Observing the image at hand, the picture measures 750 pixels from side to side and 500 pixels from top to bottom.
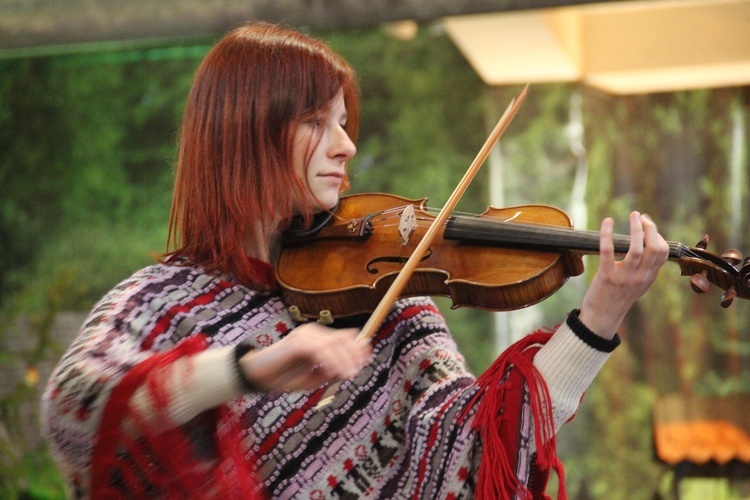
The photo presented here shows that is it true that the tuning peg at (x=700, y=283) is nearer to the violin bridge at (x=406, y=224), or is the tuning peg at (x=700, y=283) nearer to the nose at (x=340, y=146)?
the violin bridge at (x=406, y=224)

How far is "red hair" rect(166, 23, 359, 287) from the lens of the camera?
115 cm

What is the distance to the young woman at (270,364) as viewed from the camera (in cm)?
89

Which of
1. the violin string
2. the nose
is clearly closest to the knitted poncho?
→ the violin string

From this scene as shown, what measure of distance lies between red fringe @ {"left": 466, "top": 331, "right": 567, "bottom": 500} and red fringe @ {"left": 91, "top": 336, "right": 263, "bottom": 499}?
29cm

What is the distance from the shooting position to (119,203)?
319cm

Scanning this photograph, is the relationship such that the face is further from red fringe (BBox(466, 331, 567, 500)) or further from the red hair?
red fringe (BBox(466, 331, 567, 500))

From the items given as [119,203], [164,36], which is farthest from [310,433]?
[119,203]

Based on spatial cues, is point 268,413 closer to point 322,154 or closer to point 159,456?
point 159,456

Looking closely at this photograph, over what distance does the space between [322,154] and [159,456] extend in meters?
0.47

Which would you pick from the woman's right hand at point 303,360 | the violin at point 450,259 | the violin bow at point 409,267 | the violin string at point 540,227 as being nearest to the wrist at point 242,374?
the woman's right hand at point 303,360

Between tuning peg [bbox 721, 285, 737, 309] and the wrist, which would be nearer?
the wrist

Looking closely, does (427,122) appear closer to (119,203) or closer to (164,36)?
(164,36)

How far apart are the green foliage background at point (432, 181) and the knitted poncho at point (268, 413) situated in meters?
1.45

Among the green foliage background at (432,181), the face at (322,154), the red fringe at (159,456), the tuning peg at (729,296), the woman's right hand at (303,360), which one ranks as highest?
the face at (322,154)
